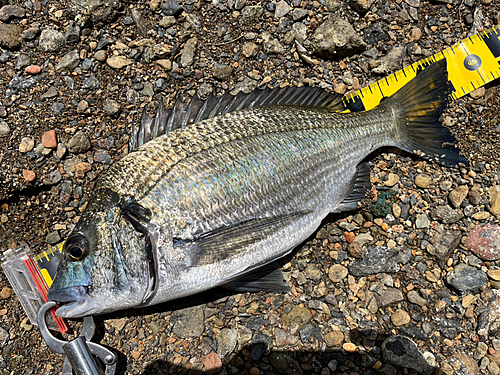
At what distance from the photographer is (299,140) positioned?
8.11 feet

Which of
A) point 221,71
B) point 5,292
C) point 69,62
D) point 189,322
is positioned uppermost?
point 69,62

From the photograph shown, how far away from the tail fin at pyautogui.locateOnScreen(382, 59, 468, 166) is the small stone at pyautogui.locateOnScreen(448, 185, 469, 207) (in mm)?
211

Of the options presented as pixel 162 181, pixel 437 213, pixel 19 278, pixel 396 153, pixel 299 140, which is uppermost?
pixel 162 181

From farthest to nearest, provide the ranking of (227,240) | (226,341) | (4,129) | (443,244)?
(4,129) < (443,244) < (226,341) < (227,240)

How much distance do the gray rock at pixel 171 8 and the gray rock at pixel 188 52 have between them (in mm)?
279

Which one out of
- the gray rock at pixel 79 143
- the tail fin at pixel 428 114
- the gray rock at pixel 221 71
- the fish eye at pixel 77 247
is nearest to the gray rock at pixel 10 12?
the gray rock at pixel 79 143

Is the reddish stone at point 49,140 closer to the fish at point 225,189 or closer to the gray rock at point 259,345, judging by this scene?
the fish at point 225,189

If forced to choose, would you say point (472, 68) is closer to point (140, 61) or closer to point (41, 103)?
point (140, 61)

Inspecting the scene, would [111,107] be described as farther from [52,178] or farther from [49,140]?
[52,178]

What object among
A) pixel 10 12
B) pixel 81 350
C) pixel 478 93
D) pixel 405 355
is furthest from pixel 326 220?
pixel 10 12

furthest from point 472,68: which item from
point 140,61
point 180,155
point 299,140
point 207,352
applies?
point 207,352

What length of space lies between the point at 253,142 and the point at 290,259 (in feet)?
3.37

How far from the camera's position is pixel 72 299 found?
2049 millimetres

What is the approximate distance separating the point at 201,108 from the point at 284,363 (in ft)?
6.38
